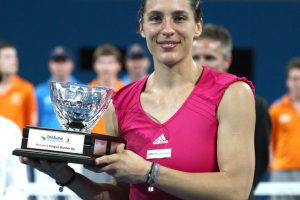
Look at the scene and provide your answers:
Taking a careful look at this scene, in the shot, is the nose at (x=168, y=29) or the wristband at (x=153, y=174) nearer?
the wristband at (x=153, y=174)

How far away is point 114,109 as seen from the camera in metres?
3.05

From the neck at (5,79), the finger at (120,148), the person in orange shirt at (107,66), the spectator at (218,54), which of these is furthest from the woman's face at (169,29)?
the neck at (5,79)

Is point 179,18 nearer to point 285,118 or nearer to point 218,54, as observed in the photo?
point 218,54

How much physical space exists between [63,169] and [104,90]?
308 millimetres

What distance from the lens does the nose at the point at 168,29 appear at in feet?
9.27

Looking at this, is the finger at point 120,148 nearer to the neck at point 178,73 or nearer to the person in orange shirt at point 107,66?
the neck at point 178,73

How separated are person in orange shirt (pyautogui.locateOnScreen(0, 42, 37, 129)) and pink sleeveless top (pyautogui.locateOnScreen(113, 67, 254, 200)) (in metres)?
5.19

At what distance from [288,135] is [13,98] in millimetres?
2734

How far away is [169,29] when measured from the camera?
2.82m

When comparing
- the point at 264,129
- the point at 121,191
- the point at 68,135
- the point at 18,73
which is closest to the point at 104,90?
the point at 68,135

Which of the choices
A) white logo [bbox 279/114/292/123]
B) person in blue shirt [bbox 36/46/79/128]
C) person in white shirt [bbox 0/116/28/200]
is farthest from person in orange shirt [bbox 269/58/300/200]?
person in white shirt [bbox 0/116/28/200]

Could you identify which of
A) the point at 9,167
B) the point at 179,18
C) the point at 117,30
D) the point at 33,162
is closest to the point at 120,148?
the point at 33,162

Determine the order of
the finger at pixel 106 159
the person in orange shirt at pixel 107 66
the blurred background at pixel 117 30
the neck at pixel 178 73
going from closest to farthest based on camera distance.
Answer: the finger at pixel 106 159, the neck at pixel 178 73, the person in orange shirt at pixel 107 66, the blurred background at pixel 117 30

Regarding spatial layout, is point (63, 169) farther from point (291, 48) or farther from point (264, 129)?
point (291, 48)
